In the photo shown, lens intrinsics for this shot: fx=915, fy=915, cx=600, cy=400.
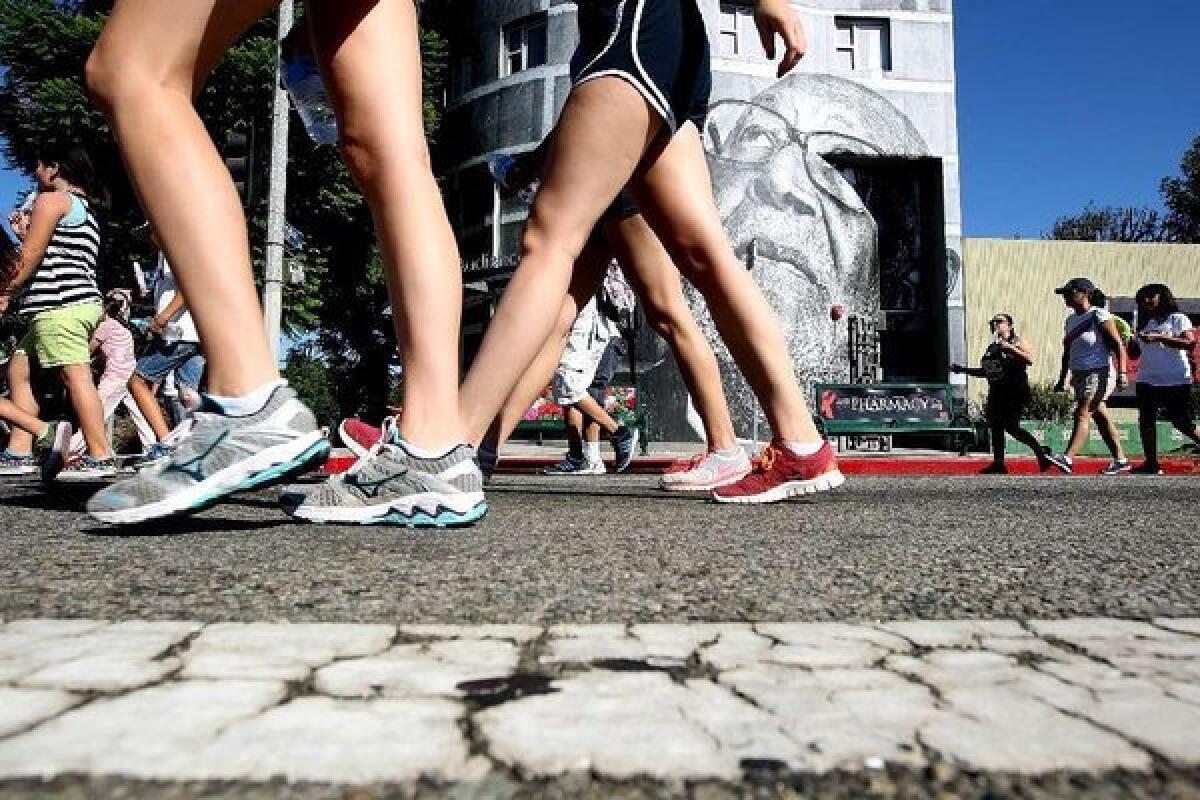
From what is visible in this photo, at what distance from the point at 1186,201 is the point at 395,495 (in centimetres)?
4722

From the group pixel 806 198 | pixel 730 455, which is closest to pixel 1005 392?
pixel 730 455

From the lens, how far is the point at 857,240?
958 inches

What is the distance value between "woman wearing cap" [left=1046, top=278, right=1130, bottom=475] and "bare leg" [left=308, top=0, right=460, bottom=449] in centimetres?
692

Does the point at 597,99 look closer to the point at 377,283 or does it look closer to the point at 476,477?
the point at 476,477

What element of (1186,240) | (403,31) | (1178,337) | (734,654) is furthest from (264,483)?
(1186,240)

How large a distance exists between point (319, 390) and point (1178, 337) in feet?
66.9

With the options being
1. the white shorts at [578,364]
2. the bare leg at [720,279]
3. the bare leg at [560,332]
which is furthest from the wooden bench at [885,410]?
the bare leg at [720,279]

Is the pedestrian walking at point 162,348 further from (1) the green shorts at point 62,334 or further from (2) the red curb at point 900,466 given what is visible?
(2) the red curb at point 900,466

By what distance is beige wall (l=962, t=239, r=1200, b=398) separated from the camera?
82.5 ft

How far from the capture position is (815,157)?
24.1 m

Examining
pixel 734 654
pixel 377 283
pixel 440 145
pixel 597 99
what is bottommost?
pixel 734 654

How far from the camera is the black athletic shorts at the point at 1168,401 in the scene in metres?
7.20

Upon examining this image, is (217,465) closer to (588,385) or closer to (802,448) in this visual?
(802,448)

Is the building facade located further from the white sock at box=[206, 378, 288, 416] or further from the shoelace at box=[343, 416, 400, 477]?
the white sock at box=[206, 378, 288, 416]
